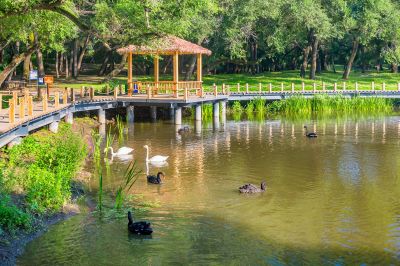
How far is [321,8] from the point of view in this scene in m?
62.3

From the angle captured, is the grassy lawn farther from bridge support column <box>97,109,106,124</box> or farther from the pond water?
the pond water

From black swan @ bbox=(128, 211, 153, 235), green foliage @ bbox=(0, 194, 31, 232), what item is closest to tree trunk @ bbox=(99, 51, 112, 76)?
black swan @ bbox=(128, 211, 153, 235)

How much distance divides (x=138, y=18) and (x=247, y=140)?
9884 mm

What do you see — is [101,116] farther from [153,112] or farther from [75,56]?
[75,56]

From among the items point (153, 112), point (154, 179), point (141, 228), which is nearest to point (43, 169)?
point (154, 179)

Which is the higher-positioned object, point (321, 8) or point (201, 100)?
point (321, 8)

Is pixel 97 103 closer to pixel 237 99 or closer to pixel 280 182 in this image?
pixel 237 99

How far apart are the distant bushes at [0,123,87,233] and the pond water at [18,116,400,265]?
812mm

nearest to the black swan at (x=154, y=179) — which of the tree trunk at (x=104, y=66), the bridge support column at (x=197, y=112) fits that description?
the bridge support column at (x=197, y=112)

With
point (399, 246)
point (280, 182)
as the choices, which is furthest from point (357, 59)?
point (399, 246)

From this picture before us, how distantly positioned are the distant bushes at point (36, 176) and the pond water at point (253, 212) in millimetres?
812

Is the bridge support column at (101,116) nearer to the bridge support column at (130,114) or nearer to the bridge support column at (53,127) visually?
the bridge support column at (130,114)

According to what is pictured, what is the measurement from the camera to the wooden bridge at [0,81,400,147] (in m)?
28.9

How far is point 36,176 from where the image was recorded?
1912cm
